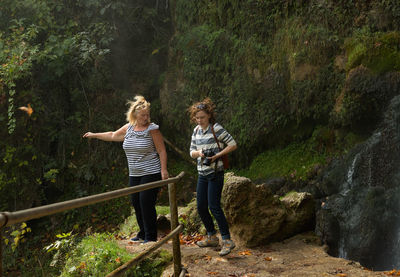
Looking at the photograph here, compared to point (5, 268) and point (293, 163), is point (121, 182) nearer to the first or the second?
point (5, 268)

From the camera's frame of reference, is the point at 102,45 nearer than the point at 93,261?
No

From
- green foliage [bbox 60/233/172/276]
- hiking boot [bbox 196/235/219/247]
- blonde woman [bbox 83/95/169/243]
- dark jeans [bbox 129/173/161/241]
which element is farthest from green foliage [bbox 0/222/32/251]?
hiking boot [bbox 196/235/219/247]

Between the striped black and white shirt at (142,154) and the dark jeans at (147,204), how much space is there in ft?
0.25

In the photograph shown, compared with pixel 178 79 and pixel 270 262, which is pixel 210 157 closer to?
pixel 270 262

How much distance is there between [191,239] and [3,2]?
9.20 meters

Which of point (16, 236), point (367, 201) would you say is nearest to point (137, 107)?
point (367, 201)

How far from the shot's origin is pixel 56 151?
12.6 m

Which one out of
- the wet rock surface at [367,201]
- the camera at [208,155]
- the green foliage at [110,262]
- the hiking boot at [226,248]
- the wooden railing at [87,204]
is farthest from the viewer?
the wet rock surface at [367,201]

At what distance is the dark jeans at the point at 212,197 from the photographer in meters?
5.16

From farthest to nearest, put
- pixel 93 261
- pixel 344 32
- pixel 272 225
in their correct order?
pixel 344 32, pixel 272 225, pixel 93 261

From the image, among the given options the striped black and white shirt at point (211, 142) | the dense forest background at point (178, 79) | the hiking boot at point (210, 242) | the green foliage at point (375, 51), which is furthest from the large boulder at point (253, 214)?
the green foliage at point (375, 51)

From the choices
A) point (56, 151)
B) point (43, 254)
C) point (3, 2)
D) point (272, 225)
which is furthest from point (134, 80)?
point (272, 225)

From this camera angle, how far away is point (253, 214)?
19.6 ft

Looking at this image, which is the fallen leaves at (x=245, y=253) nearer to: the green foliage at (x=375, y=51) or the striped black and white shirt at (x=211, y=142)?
the striped black and white shirt at (x=211, y=142)
